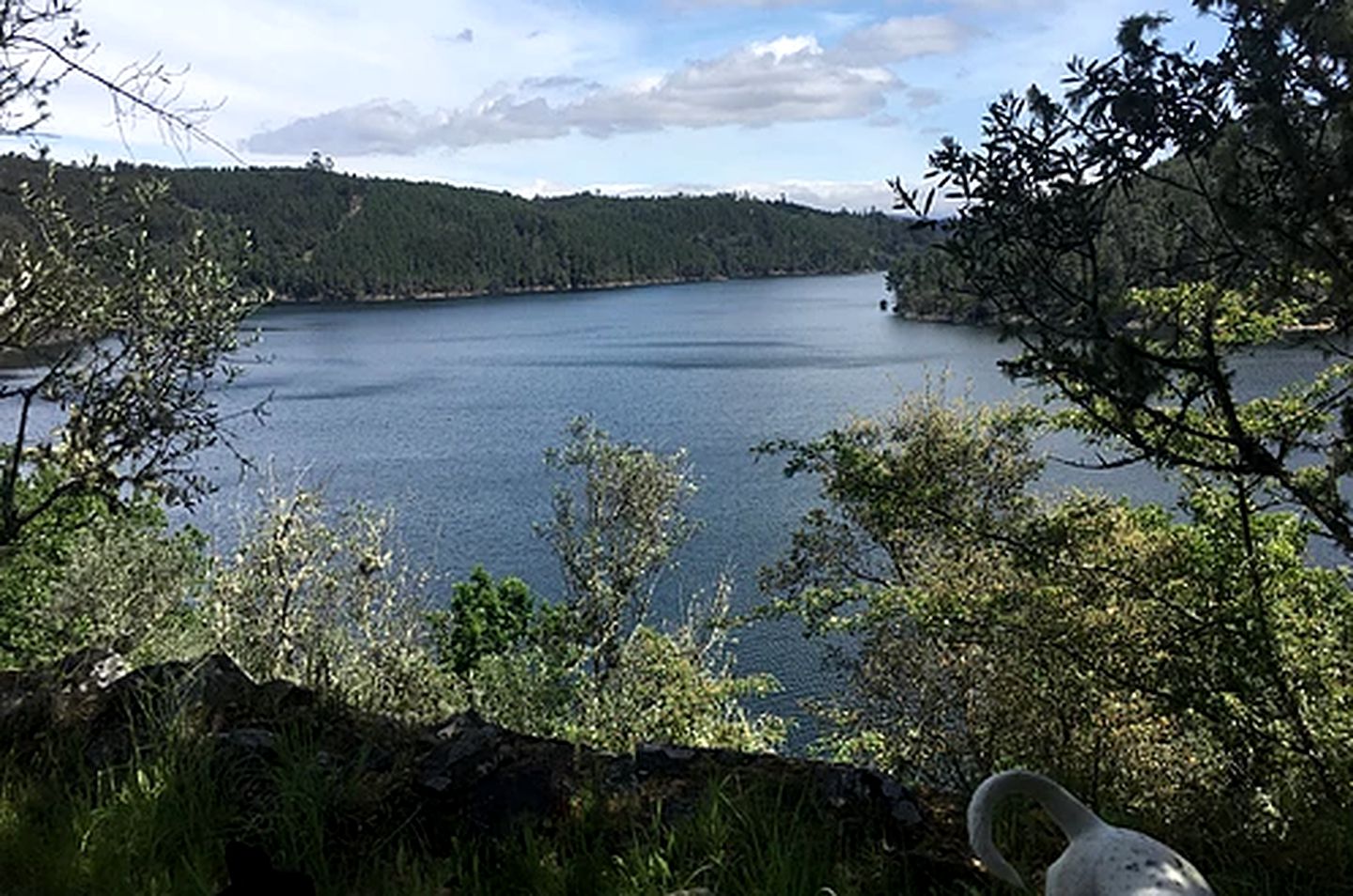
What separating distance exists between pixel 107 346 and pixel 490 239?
153172 mm

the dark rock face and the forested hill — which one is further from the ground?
the forested hill

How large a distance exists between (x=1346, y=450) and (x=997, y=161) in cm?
157

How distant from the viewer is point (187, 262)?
260 inches

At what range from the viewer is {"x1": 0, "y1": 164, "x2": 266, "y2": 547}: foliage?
5344 mm

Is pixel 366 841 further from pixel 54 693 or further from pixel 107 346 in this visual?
pixel 107 346

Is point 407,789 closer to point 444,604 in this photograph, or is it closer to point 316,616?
point 316,616

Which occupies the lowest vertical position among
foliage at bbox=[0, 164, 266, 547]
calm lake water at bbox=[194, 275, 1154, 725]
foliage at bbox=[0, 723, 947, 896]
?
calm lake water at bbox=[194, 275, 1154, 725]

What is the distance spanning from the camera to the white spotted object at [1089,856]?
208cm

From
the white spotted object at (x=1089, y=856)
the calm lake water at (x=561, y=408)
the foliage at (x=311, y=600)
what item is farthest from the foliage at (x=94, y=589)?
the white spotted object at (x=1089, y=856)

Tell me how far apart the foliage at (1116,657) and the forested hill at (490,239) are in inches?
4289

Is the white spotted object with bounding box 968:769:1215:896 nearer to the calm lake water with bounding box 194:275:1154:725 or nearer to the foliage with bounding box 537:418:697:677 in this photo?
the calm lake water with bounding box 194:275:1154:725

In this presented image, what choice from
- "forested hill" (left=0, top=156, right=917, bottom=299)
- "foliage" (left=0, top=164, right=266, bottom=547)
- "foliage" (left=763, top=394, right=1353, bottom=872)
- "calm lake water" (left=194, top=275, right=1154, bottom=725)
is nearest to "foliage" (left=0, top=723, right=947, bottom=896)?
"foliage" (left=763, top=394, right=1353, bottom=872)

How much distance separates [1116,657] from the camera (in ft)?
25.5

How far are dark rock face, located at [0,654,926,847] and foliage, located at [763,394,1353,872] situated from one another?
38.8 inches
